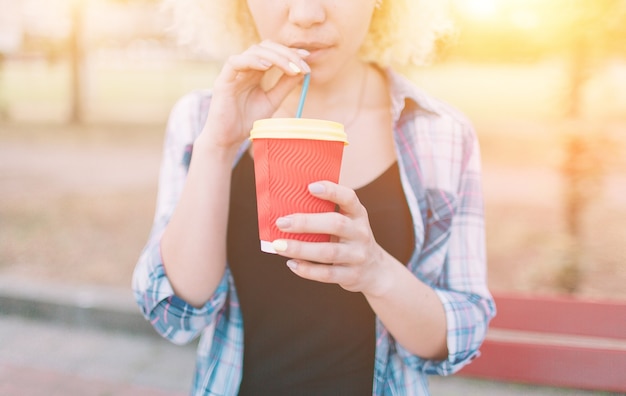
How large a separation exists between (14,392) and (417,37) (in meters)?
2.52

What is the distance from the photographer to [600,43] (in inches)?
104

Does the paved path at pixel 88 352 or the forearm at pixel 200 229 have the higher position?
the forearm at pixel 200 229

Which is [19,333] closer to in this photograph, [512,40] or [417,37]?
[417,37]

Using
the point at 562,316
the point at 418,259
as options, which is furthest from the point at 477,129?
the point at 418,259

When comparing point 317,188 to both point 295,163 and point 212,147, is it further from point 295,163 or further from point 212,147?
point 212,147

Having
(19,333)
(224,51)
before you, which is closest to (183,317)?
(224,51)

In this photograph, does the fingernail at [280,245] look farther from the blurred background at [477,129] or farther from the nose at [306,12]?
the blurred background at [477,129]

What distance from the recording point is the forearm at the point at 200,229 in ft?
3.99

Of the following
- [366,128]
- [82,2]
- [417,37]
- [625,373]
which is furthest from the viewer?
[82,2]

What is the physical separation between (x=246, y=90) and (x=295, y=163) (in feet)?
1.17

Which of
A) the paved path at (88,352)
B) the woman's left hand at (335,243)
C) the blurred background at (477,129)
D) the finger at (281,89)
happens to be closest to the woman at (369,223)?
the finger at (281,89)

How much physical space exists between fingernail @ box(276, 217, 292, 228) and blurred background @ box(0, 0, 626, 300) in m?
1.21

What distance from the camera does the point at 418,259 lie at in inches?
53.9

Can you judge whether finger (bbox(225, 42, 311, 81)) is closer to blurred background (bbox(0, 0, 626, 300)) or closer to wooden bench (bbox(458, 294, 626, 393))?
blurred background (bbox(0, 0, 626, 300))
